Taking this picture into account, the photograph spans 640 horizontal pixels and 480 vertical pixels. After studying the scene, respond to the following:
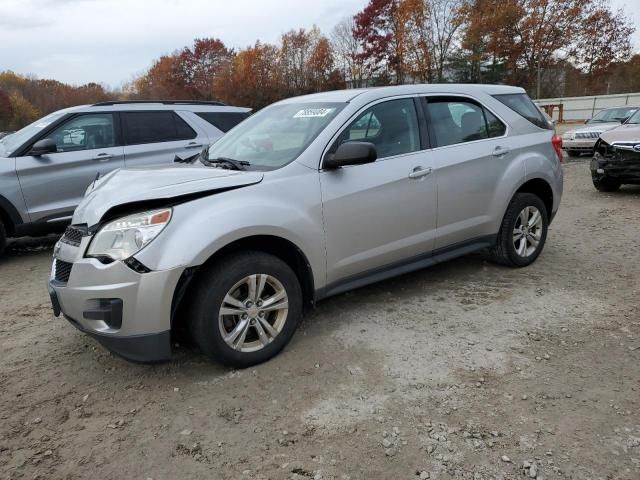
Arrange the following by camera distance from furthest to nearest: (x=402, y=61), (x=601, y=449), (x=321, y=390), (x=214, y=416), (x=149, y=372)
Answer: (x=402, y=61) → (x=149, y=372) → (x=321, y=390) → (x=214, y=416) → (x=601, y=449)

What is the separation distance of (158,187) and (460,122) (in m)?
2.74

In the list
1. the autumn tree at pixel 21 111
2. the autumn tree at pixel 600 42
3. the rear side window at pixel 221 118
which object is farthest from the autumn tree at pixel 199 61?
the rear side window at pixel 221 118

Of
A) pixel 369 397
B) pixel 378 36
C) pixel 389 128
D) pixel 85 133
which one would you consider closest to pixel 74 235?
pixel 369 397

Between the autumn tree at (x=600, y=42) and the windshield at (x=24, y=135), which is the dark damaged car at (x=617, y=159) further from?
the autumn tree at (x=600, y=42)

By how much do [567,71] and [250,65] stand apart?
106 ft

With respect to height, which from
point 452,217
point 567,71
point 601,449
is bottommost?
point 601,449

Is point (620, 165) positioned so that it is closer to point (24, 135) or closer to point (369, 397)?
point (369, 397)

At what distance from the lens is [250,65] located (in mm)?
55844

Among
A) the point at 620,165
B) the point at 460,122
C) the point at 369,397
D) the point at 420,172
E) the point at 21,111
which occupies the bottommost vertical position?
the point at 369,397

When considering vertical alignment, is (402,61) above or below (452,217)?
above

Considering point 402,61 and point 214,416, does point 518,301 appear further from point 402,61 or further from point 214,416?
point 402,61

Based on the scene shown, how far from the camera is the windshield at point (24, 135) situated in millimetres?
6117

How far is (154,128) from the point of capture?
274 inches

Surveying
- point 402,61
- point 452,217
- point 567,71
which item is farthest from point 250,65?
point 452,217
